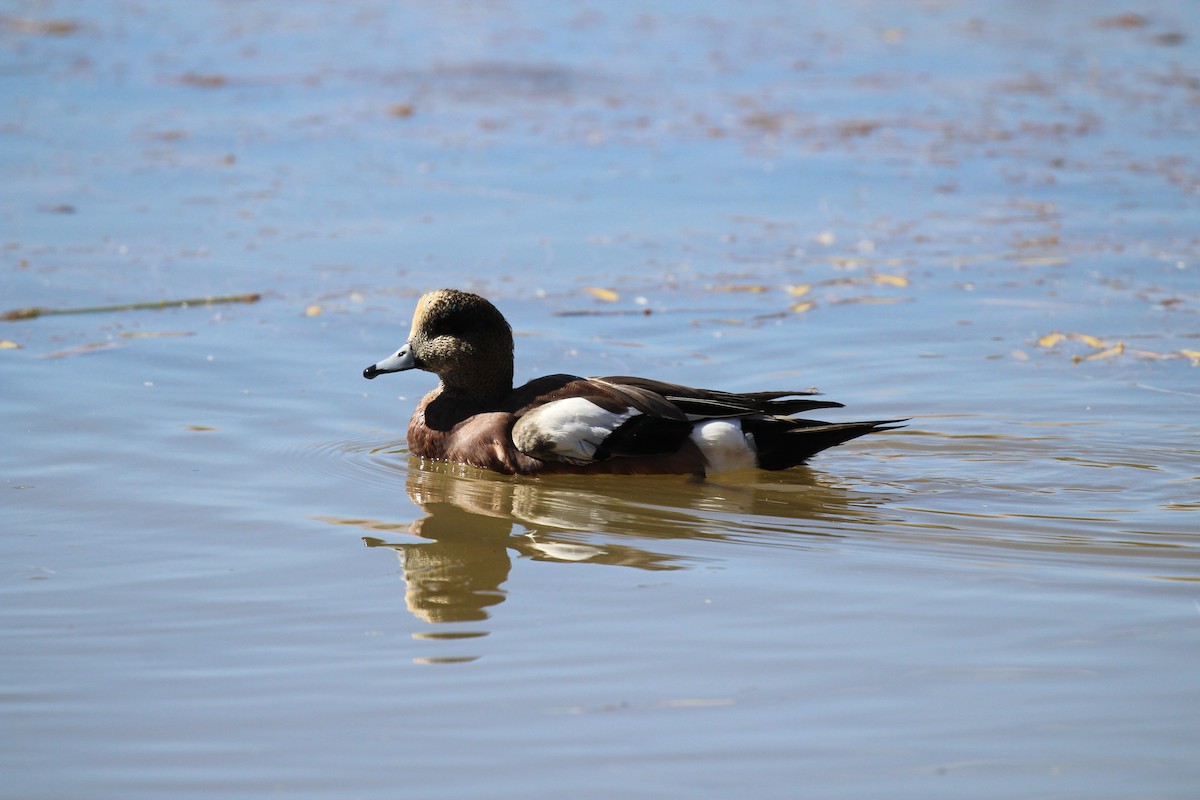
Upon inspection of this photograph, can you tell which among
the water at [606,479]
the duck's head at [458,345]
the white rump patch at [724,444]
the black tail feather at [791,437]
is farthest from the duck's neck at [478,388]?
the black tail feather at [791,437]

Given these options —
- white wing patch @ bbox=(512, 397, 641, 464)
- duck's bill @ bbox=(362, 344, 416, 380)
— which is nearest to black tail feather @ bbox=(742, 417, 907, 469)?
white wing patch @ bbox=(512, 397, 641, 464)

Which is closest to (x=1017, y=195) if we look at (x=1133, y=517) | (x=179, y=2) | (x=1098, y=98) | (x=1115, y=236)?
(x=1115, y=236)

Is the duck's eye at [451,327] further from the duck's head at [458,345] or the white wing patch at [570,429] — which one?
the white wing patch at [570,429]

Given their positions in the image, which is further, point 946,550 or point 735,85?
point 735,85

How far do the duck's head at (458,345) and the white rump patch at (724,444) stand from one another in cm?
107

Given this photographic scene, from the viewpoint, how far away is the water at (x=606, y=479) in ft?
13.0

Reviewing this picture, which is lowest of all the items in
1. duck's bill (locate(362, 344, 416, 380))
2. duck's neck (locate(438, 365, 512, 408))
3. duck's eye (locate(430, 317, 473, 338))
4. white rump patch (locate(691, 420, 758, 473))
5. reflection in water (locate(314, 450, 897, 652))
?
reflection in water (locate(314, 450, 897, 652))

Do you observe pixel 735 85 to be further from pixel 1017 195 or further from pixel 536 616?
pixel 536 616

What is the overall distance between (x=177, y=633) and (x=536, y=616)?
3.66 ft

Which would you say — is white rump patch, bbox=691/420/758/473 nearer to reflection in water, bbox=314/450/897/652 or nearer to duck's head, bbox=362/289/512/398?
reflection in water, bbox=314/450/897/652

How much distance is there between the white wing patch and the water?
17cm

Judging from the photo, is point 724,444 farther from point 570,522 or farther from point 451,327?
point 451,327

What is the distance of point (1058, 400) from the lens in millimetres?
7547

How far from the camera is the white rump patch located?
6535 mm
